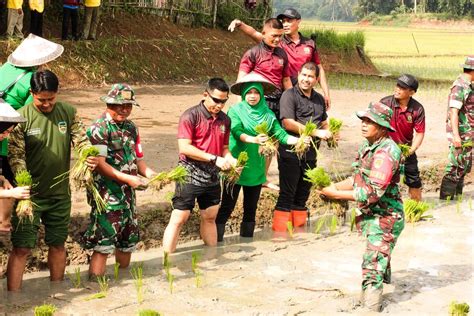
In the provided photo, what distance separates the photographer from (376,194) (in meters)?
6.51

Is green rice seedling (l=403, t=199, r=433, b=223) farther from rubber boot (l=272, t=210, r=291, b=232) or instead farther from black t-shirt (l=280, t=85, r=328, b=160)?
black t-shirt (l=280, t=85, r=328, b=160)

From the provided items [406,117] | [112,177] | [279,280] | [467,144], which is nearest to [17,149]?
[112,177]

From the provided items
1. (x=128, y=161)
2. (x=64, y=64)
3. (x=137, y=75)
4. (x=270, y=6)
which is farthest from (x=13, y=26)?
(x=270, y=6)

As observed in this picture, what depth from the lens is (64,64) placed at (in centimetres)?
1758

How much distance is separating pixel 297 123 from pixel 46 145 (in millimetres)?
3061

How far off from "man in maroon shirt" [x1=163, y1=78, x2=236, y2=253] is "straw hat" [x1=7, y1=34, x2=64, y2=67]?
4.74ft

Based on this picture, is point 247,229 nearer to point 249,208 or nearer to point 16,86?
point 249,208

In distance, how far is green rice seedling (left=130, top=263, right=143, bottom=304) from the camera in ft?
21.5

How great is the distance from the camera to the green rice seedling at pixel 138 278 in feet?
21.5

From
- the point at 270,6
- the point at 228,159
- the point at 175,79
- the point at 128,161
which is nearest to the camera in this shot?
the point at 128,161

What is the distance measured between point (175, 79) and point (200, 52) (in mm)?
2293

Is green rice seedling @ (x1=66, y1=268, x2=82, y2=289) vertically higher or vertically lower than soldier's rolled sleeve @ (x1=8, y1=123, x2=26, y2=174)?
lower

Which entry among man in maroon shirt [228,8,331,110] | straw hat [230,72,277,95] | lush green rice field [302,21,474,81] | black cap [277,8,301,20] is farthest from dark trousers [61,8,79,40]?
lush green rice field [302,21,474,81]

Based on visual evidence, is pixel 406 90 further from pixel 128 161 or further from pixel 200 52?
pixel 200 52
